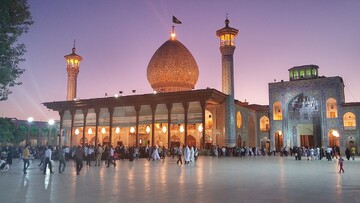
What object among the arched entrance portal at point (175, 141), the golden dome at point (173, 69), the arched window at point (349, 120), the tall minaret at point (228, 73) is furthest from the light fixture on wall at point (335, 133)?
the arched entrance portal at point (175, 141)

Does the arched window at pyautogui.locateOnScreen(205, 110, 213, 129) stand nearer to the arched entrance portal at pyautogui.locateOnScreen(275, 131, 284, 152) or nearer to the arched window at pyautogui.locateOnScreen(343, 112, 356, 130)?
the arched entrance portal at pyautogui.locateOnScreen(275, 131, 284, 152)

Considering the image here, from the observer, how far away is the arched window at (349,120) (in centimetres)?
3788

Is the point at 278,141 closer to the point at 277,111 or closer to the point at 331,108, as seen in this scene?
the point at 277,111

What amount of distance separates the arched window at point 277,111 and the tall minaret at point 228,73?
10030 millimetres

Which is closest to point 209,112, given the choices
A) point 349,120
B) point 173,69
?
point 173,69

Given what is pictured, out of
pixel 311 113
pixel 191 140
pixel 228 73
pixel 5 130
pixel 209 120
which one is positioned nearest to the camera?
pixel 5 130

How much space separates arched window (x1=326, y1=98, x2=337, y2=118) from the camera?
3950cm

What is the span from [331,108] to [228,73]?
13444 mm

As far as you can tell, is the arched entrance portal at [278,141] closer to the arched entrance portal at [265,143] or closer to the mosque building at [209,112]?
the mosque building at [209,112]

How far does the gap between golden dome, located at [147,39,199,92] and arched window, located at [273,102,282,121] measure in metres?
10.8

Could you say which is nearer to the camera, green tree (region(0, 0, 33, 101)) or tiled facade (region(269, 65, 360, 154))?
green tree (region(0, 0, 33, 101))

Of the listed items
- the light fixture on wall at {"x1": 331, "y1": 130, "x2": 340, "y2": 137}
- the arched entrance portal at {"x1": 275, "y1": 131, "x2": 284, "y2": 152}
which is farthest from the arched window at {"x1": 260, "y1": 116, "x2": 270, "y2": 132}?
the light fixture on wall at {"x1": 331, "y1": 130, "x2": 340, "y2": 137}

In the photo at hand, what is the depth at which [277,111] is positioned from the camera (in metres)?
43.2

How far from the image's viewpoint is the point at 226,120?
34.1 metres
